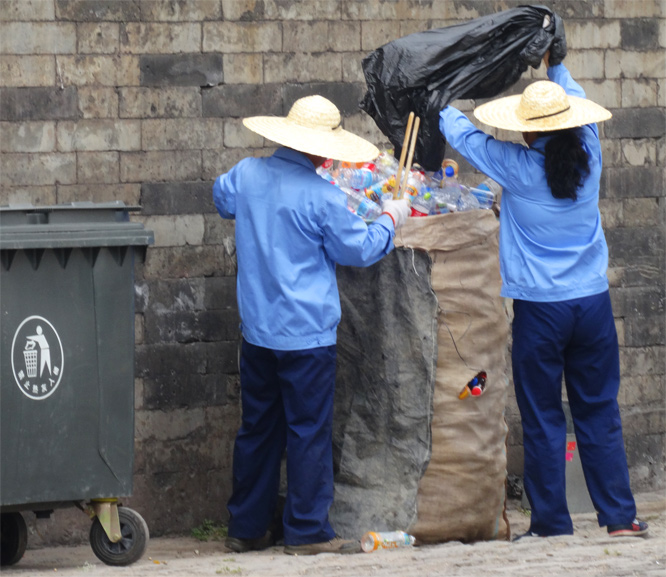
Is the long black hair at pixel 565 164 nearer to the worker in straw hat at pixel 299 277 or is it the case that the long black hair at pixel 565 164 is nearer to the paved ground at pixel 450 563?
the worker in straw hat at pixel 299 277

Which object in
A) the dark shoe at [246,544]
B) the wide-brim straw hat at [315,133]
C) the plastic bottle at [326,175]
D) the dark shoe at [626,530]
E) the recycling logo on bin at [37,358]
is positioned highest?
the wide-brim straw hat at [315,133]

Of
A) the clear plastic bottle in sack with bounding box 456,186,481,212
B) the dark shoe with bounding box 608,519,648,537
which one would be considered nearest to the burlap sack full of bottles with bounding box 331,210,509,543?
the clear plastic bottle in sack with bounding box 456,186,481,212

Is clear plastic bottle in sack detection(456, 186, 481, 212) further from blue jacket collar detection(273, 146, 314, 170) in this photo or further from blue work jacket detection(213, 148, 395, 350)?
blue jacket collar detection(273, 146, 314, 170)

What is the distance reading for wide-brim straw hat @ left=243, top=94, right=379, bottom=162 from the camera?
4.18m

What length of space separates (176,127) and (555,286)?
2.22 metres

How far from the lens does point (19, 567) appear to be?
174 inches

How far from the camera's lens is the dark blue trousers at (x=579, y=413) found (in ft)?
14.1

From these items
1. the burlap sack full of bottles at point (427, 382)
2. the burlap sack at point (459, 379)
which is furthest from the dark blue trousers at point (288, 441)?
the burlap sack at point (459, 379)

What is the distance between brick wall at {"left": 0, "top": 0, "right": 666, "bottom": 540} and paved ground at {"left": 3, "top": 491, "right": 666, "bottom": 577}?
94cm

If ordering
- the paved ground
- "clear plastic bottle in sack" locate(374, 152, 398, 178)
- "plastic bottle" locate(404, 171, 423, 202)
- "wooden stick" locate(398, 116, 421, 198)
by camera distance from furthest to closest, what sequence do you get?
"clear plastic bottle in sack" locate(374, 152, 398, 178)
"plastic bottle" locate(404, 171, 423, 202)
"wooden stick" locate(398, 116, 421, 198)
the paved ground

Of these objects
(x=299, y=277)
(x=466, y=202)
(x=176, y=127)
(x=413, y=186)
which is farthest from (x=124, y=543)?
(x=176, y=127)

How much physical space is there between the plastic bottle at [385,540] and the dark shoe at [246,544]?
53cm

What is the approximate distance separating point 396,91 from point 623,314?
7.47 ft

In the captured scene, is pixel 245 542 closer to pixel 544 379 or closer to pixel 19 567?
pixel 19 567
